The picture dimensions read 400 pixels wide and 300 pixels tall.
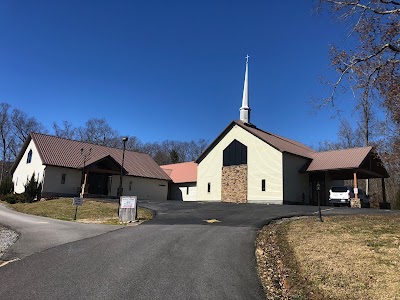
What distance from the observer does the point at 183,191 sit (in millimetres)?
43438

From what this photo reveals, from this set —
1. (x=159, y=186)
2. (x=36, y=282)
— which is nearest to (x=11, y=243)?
(x=36, y=282)

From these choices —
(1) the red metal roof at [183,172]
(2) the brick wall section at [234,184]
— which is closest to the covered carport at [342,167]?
(2) the brick wall section at [234,184]

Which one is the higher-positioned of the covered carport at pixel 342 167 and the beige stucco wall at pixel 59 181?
the covered carport at pixel 342 167

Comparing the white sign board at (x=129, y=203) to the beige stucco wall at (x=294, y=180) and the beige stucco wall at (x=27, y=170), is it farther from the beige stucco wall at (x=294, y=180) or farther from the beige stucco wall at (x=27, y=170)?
the beige stucco wall at (x=27, y=170)

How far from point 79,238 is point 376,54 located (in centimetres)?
1219

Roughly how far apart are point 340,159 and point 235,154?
30.0 feet

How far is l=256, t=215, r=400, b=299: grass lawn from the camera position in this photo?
23.7 feet

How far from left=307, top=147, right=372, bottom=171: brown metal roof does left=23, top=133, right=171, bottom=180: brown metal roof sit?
18.4 m

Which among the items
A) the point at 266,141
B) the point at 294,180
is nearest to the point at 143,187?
the point at 266,141

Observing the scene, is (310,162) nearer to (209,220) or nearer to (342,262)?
(209,220)

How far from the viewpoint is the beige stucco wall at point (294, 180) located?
98.2 ft

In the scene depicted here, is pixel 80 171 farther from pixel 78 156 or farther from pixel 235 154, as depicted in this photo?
pixel 235 154

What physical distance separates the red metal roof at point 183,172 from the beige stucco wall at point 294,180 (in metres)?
13.6

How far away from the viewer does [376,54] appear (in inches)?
512
